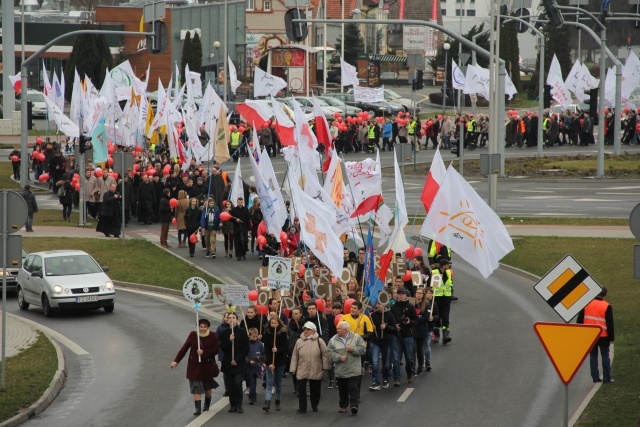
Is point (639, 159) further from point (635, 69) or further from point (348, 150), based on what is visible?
point (348, 150)

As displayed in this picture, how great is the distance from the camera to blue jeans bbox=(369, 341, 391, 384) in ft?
61.4

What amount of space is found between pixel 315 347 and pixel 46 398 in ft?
13.1

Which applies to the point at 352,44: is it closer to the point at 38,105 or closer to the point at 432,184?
the point at 38,105

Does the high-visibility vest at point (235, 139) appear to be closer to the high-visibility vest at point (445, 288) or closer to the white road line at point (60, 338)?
the white road line at point (60, 338)

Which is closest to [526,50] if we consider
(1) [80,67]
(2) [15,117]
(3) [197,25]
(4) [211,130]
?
(3) [197,25]

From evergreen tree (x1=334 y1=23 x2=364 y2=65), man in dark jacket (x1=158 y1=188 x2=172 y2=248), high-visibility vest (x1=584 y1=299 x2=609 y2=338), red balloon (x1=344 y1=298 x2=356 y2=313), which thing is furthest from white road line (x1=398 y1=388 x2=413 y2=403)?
evergreen tree (x1=334 y1=23 x2=364 y2=65)

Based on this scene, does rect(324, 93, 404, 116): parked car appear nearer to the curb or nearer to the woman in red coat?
the curb

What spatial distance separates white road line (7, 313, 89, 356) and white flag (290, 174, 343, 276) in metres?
5.00

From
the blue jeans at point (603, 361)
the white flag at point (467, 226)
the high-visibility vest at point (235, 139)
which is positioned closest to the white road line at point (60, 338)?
the white flag at point (467, 226)

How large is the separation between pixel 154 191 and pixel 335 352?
68.2 ft

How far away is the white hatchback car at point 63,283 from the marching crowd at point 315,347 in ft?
19.4

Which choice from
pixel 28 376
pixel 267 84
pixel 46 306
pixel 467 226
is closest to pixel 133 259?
pixel 46 306

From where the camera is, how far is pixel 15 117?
66.2 meters

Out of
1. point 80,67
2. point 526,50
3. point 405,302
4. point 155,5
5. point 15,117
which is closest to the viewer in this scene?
point 405,302
